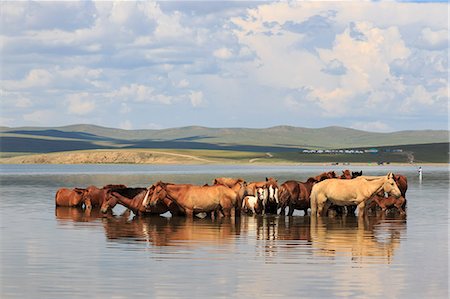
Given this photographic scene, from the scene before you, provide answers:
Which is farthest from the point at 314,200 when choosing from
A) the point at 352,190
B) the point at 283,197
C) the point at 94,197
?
the point at 94,197

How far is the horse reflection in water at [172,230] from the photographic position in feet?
75.1

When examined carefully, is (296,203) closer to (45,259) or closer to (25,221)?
(25,221)

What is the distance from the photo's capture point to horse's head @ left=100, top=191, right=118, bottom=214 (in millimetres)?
32250

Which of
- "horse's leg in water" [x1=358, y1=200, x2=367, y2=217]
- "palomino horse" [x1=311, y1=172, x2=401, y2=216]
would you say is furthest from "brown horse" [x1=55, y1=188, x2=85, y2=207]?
"horse's leg in water" [x1=358, y1=200, x2=367, y2=217]

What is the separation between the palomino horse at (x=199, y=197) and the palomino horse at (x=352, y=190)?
3049 mm

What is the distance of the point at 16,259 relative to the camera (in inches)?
768

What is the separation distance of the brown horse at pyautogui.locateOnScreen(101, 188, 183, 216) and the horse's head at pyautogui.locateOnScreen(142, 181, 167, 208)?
0.69ft

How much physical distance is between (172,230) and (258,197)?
24.5ft

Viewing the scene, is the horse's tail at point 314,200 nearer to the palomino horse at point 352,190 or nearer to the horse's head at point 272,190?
the palomino horse at point 352,190

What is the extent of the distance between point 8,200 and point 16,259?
951 inches

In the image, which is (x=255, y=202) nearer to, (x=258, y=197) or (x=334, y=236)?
(x=258, y=197)

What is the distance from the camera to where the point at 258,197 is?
3259 cm

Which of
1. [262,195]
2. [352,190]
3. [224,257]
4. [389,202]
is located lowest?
[224,257]

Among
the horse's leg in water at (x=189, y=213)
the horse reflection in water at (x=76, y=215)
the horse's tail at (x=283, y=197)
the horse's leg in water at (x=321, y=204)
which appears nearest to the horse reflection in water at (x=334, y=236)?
the horse's leg in water at (x=321, y=204)
